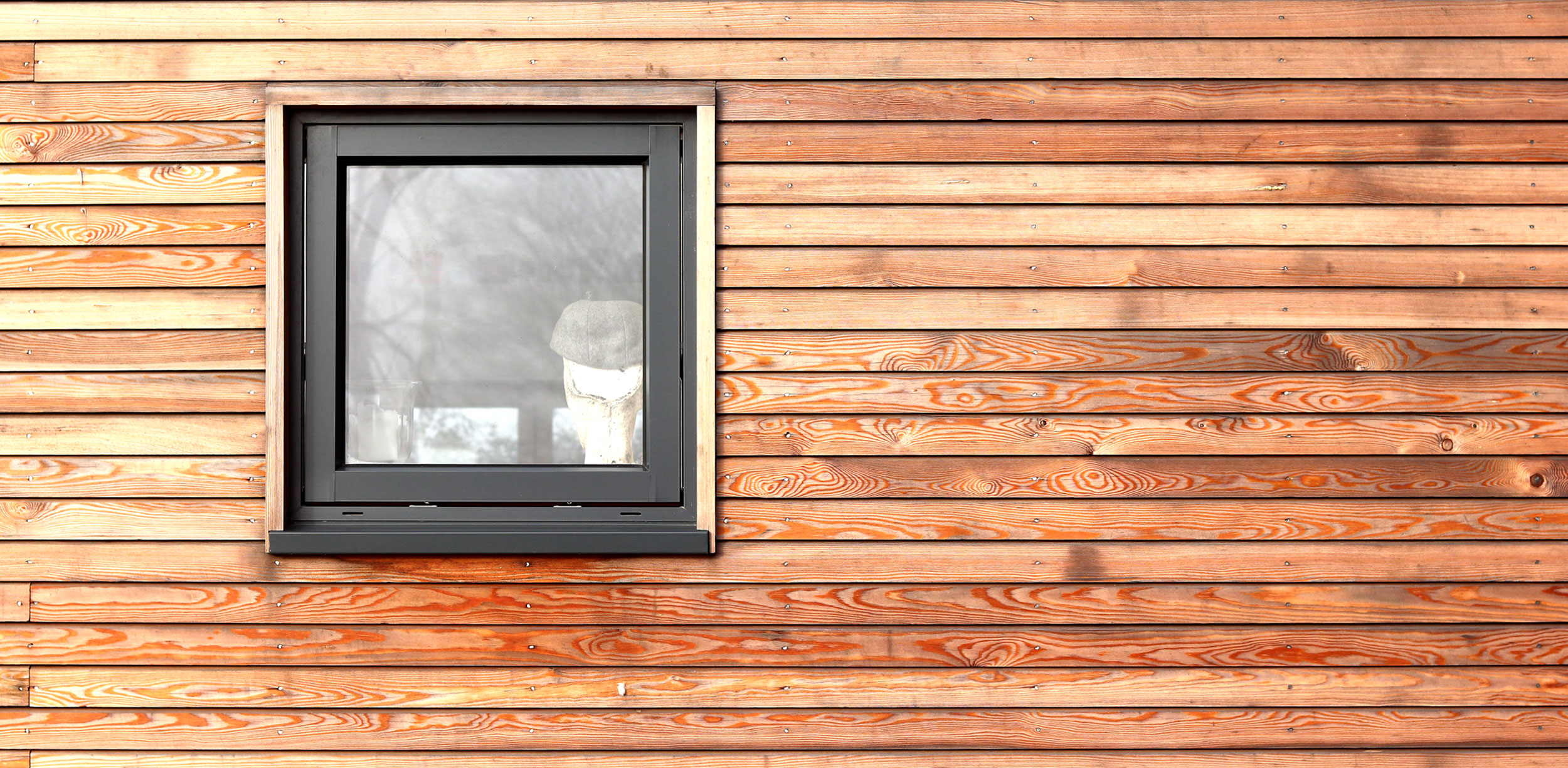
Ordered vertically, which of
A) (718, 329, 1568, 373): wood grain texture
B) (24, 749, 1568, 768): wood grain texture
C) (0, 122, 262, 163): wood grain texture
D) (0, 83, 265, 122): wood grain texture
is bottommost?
(24, 749, 1568, 768): wood grain texture

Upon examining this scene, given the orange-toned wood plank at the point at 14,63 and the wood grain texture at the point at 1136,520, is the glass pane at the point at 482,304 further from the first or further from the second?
the orange-toned wood plank at the point at 14,63

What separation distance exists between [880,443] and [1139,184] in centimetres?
77

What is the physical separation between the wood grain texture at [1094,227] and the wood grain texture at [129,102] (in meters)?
1.05

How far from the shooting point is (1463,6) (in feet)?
6.66

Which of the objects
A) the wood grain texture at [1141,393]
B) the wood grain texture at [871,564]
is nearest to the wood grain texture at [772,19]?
the wood grain texture at [1141,393]

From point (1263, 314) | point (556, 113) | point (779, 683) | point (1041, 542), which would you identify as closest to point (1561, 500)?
point (1263, 314)

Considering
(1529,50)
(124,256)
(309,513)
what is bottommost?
(309,513)

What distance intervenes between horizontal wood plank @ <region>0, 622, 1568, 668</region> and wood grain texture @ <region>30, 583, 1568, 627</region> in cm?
2

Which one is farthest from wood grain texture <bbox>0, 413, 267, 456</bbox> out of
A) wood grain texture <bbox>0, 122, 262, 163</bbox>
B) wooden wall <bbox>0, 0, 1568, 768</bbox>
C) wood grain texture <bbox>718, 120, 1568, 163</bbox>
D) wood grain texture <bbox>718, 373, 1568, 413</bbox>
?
wood grain texture <bbox>718, 120, 1568, 163</bbox>

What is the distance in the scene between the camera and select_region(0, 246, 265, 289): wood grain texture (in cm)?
199

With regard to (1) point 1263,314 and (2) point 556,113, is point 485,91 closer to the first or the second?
(2) point 556,113

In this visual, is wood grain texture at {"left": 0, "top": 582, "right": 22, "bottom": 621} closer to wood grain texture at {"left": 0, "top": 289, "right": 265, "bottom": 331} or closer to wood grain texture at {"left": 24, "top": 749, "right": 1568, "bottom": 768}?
wood grain texture at {"left": 24, "top": 749, "right": 1568, "bottom": 768}

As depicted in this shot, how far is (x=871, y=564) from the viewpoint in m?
2.00

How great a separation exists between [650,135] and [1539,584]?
2.11 meters
